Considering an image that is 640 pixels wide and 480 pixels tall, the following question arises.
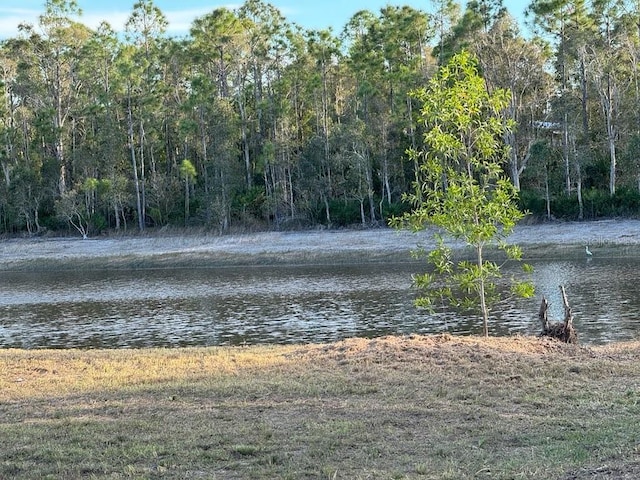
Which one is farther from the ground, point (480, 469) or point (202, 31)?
point (202, 31)

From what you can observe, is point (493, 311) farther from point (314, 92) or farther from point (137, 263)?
point (314, 92)

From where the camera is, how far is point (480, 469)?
666 cm

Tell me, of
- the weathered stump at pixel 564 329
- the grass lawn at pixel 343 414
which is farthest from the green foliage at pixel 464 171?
the grass lawn at pixel 343 414

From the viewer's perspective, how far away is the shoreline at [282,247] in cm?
4256

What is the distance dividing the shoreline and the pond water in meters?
3.09

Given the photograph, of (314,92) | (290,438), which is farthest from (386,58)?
(290,438)

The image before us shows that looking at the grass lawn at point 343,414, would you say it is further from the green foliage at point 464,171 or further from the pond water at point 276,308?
the pond water at point 276,308

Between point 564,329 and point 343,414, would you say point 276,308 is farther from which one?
point 343,414

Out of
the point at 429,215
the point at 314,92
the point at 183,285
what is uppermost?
the point at 314,92

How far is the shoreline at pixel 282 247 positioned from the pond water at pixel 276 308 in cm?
309

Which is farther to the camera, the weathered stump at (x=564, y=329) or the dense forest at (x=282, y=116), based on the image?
the dense forest at (x=282, y=116)

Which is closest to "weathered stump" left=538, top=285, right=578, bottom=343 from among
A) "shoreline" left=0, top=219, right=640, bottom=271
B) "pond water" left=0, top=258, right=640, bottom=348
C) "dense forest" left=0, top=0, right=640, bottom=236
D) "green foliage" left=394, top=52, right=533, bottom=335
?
"green foliage" left=394, top=52, right=533, bottom=335

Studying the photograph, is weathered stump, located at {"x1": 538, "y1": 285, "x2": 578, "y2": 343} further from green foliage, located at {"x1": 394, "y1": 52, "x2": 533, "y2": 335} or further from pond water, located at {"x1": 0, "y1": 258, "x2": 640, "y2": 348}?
pond water, located at {"x1": 0, "y1": 258, "x2": 640, "y2": 348}

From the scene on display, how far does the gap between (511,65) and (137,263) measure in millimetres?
30534
